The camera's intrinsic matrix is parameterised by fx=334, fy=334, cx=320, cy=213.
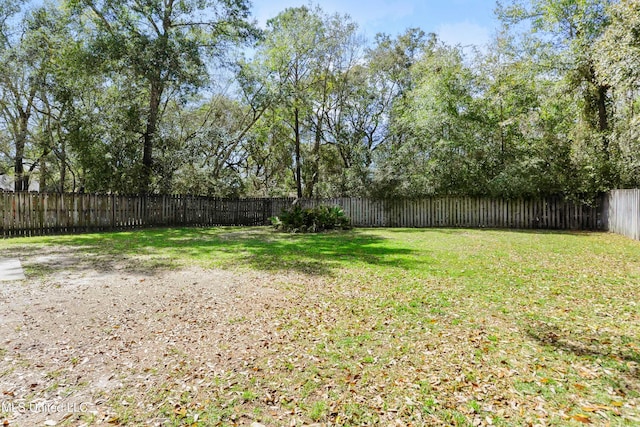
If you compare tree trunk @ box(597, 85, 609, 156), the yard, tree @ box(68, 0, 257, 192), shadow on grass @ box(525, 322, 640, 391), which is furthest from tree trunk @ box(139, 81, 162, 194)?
tree trunk @ box(597, 85, 609, 156)

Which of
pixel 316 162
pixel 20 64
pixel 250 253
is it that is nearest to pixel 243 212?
pixel 316 162

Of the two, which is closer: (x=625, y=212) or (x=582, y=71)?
(x=625, y=212)

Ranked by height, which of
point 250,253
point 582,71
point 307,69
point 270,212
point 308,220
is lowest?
point 250,253

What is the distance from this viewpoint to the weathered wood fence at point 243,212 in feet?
36.9

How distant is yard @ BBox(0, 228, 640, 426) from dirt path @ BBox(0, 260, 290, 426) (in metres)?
0.02

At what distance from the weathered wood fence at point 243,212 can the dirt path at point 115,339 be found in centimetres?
790

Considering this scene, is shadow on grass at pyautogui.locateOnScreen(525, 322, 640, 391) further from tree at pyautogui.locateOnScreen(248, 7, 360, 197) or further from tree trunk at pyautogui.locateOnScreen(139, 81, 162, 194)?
tree at pyautogui.locateOnScreen(248, 7, 360, 197)

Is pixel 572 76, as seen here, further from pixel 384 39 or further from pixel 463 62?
pixel 384 39

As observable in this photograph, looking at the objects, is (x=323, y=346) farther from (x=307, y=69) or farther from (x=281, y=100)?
(x=307, y=69)

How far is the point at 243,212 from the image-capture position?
1827cm

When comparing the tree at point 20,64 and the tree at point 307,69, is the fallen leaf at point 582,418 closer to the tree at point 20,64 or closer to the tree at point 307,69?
the tree at point 307,69

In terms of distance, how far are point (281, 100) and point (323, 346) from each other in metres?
17.1

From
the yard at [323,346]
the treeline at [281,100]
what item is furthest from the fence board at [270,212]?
the yard at [323,346]

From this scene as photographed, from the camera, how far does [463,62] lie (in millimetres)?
16594
